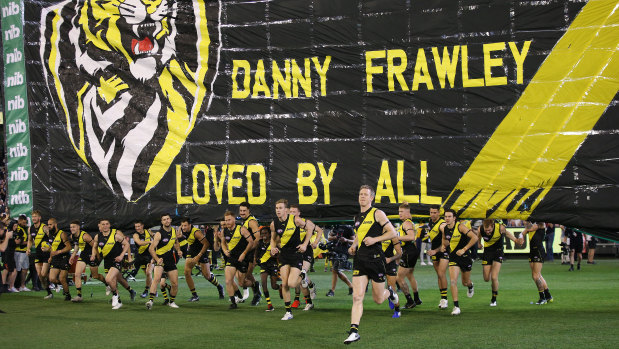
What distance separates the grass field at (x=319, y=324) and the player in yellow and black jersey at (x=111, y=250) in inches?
24.7

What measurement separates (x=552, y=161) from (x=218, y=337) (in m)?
6.99

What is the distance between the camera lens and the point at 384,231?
38.9 feet

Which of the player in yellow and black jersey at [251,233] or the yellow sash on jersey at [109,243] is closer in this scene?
the player in yellow and black jersey at [251,233]

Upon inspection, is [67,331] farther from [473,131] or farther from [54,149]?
[473,131]

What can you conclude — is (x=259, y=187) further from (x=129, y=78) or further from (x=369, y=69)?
(x=129, y=78)

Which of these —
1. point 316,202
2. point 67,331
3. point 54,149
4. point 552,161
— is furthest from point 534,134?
point 54,149

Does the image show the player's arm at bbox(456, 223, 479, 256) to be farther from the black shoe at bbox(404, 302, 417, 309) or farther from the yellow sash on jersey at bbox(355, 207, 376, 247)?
the yellow sash on jersey at bbox(355, 207, 376, 247)

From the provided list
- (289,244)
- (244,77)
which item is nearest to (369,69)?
(244,77)

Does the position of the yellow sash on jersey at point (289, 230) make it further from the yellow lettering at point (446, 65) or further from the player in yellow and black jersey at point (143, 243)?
the yellow lettering at point (446, 65)

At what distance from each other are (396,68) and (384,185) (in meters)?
2.39

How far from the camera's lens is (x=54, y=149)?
720 inches

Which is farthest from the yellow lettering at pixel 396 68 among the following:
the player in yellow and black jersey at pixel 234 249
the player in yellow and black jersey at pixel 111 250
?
the player in yellow and black jersey at pixel 111 250

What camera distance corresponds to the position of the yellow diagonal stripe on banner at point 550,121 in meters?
14.4

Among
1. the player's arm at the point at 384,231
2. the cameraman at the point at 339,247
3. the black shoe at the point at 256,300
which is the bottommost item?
the black shoe at the point at 256,300
